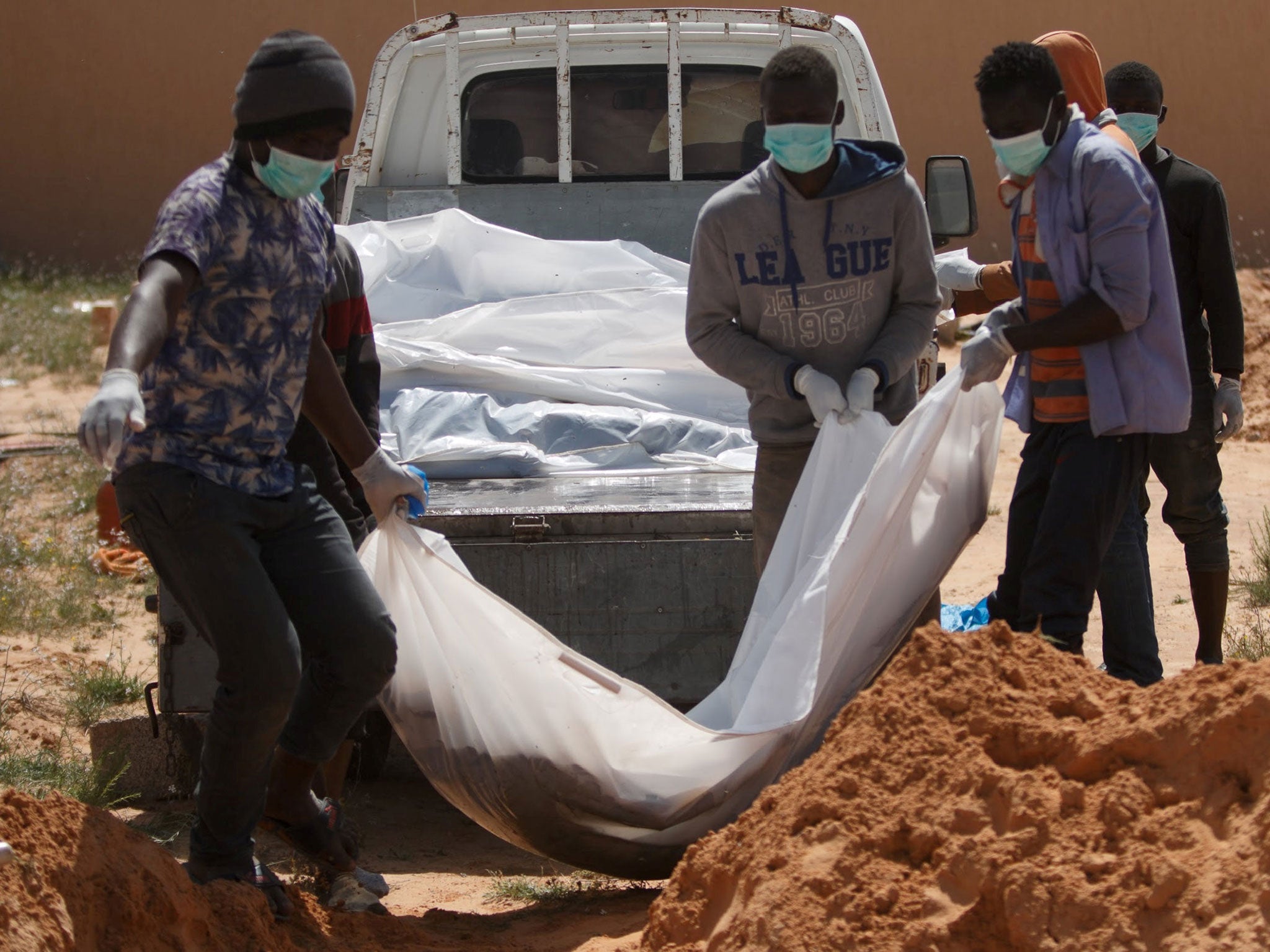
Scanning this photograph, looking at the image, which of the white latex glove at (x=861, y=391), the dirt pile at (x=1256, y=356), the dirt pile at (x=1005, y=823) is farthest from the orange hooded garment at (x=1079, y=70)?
the dirt pile at (x=1256, y=356)

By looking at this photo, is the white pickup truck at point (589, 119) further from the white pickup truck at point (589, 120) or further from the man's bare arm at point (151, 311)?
the man's bare arm at point (151, 311)

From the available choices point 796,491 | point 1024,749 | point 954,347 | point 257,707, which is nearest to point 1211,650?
point 796,491

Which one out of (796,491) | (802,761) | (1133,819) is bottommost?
(802,761)

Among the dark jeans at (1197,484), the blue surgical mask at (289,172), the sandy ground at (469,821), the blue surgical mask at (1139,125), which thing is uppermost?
the blue surgical mask at (1139,125)

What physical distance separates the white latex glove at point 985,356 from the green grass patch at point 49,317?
9.49m

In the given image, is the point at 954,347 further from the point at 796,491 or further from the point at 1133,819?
the point at 1133,819

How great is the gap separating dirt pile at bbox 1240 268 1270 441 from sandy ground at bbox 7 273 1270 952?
74 centimetres

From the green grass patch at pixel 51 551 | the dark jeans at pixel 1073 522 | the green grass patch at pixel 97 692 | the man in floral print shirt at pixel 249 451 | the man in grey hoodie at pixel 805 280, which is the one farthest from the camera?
the green grass patch at pixel 51 551

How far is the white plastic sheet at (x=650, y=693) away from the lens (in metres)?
3.00

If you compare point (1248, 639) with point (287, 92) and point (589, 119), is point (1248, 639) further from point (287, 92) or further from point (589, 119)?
point (287, 92)

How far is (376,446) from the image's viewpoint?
3.14 metres

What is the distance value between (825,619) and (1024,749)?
661mm

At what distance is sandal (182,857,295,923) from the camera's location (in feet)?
8.96

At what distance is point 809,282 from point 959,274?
33.1 inches
